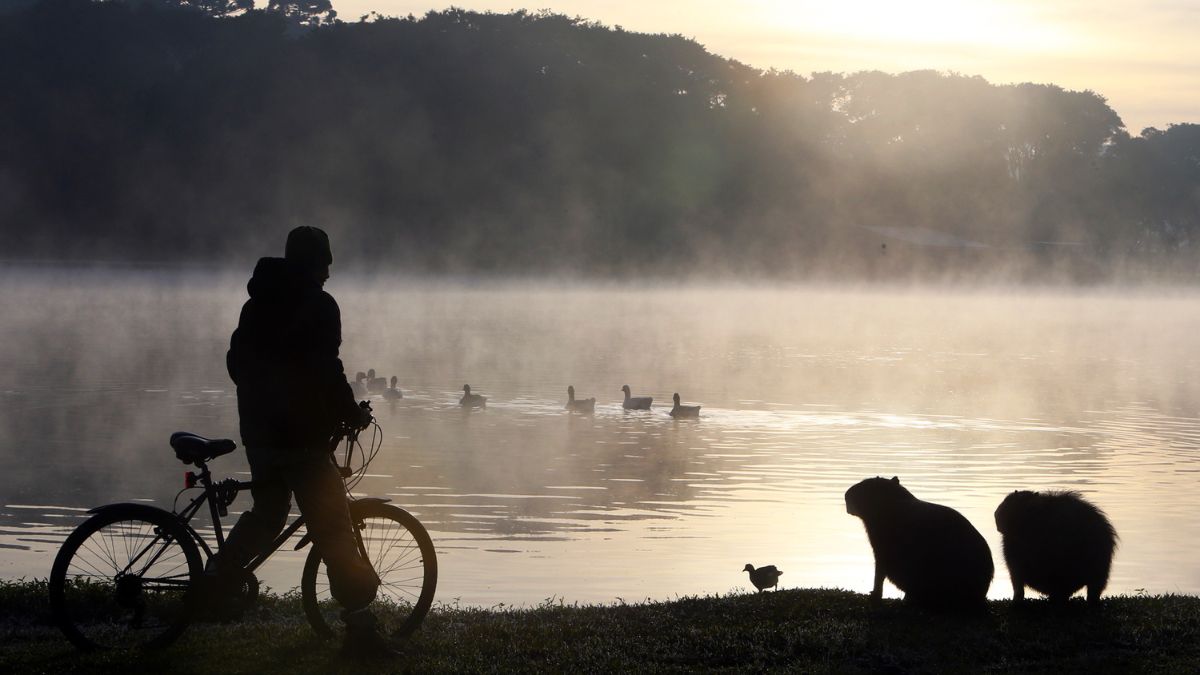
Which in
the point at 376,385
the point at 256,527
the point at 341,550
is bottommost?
the point at 376,385

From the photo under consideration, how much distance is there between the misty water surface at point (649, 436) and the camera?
16641 millimetres

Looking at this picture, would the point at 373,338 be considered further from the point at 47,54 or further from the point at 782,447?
the point at 47,54

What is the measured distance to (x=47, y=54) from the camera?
113 meters

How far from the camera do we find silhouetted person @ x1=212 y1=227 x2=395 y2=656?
30.3 ft

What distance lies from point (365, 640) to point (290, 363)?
1.79 metres

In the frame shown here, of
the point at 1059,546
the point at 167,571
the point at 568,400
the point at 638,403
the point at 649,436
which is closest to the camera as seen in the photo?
the point at 167,571

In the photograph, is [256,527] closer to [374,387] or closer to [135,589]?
[135,589]

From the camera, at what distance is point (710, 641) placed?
1001 centimetres

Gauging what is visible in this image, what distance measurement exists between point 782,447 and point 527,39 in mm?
120011

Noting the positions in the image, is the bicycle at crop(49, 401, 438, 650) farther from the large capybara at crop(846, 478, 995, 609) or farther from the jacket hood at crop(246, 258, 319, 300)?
Result: the large capybara at crop(846, 478, 995, 609)

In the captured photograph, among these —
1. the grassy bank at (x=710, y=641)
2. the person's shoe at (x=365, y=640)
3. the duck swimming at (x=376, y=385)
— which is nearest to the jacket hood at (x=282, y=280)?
the person's shoe at (x=365, y=640)

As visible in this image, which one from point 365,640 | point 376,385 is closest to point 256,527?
point 365,640

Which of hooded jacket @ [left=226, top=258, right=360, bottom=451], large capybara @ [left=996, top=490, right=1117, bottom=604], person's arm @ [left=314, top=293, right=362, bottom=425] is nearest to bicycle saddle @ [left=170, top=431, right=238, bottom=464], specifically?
hooded jacket @ [left=226, top=258, right=360, bottom=451]

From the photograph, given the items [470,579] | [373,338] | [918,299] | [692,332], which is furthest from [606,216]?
[470,579]
